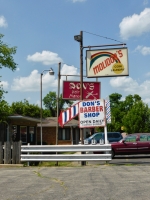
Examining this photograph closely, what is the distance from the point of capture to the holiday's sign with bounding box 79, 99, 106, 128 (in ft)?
52.2

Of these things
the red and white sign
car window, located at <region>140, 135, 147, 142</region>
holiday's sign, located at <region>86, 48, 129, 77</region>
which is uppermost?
holiday's sign, located at <region>86, 48, 129, 77</region>

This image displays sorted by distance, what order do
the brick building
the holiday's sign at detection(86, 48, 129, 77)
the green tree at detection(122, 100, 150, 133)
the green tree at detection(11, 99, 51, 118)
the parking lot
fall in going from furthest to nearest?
the green tree at detection(11, 99, 51, 118) < the green tree at detection(122, 100, 150, 133) < the brick building < the holiday's sign at detection(86, 48, 129, 77) < the parking lot

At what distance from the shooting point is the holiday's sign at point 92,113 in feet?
52.2

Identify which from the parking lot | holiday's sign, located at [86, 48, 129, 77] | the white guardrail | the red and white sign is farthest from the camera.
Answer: the red and white sign

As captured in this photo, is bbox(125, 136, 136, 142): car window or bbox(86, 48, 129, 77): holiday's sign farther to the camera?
bbox(125, 136, 136, 142): car window

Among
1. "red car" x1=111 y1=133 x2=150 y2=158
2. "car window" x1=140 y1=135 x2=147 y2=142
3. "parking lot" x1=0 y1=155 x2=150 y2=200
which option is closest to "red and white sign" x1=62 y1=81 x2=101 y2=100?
"red car" x1=111 y1=133 x2=150 y2=158

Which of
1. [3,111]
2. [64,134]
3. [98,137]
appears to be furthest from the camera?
[64,134]

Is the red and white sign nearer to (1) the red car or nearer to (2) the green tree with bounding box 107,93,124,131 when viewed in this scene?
(1) the red car

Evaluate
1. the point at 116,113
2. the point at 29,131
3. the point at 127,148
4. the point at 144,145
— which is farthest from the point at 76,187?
the point at 116,113

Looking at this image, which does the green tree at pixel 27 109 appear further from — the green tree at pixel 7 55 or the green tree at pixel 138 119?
the green tree at pixel 7 55

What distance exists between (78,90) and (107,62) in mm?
4814

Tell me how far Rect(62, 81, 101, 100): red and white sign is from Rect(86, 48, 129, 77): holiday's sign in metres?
3.69

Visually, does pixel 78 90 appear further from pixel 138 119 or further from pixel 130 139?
A: pixel 138 119

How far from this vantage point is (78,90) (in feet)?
72.6
